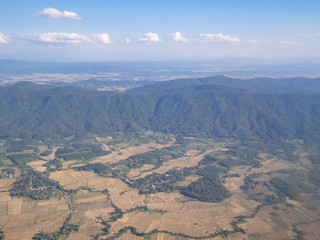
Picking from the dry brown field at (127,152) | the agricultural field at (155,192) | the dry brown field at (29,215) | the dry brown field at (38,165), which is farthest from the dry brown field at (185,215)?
the dry brown field at (38,165)

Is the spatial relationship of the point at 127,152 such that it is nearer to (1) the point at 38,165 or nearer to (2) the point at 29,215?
(1) the point at 38,165

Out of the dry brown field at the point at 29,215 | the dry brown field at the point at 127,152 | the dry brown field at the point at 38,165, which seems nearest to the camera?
the dry brown field at the point at 29,215

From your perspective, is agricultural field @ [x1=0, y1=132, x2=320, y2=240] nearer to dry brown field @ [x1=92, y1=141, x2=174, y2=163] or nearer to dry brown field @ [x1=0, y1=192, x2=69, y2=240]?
dry brown field @ [x1=0, y1=192, x2=69, y2=240]

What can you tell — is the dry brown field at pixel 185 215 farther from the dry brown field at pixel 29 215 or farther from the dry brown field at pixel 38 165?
the dry brown field at pixel 38 165

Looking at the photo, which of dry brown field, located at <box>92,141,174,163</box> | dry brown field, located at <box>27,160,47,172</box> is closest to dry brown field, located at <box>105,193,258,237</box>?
dry brown field, located at <box>92,141,174,163</box>

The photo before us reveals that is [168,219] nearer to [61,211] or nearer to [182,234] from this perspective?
[182,234]
